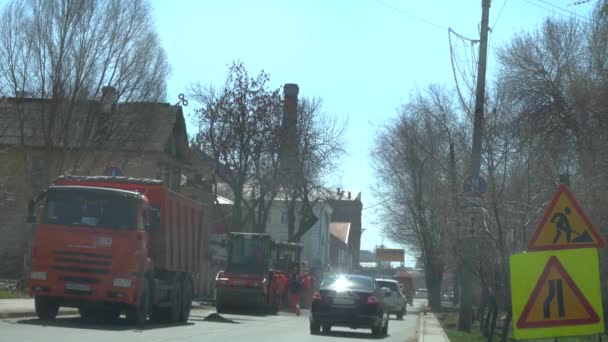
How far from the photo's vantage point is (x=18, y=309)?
22656 millimetres

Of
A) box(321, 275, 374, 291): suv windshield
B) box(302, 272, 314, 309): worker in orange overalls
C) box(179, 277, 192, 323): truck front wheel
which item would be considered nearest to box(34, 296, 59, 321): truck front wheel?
box(179, 277, 192, 323): truck front wheel

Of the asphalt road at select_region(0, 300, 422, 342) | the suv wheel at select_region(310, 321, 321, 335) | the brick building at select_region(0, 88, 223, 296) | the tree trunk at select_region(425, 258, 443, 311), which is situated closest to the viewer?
the asphalt road at select_region(0, 300, 422, 342)

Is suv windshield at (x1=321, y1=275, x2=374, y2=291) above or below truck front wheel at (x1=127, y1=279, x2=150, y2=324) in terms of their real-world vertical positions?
above

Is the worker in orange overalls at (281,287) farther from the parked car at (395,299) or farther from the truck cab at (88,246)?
the truck cab at (88,246)

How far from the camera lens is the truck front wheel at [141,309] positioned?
1998 cm

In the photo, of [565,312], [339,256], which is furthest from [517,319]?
[339,256]

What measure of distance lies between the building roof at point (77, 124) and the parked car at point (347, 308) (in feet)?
44.1

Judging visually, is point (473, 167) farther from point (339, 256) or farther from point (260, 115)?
point (339, 256)

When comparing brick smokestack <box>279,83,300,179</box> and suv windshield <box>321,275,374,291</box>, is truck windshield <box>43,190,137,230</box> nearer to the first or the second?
suv windshield <box>321,275,374,291</box>

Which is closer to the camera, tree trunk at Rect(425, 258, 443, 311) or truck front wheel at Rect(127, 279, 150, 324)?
truck front wheel at Rect(127, 279, 150, 324)

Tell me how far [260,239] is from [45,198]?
16.5 meters

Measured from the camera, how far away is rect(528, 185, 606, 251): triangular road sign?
397 inches

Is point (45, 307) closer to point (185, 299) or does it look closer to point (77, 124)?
point (185, 299)

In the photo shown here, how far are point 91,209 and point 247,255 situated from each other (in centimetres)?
1643
